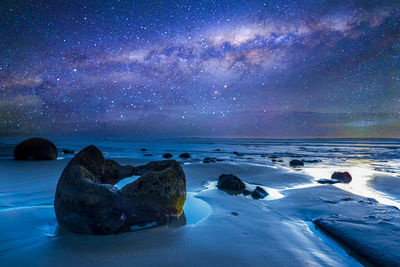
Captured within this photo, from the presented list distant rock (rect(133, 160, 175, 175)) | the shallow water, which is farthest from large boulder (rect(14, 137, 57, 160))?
distant rock (rect(133, 160, 175, 175))

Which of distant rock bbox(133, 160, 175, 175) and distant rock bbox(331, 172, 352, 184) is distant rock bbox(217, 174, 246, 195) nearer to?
distant rock bbox(133, 160, 175, 175)

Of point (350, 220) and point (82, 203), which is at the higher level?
point (82, 203)

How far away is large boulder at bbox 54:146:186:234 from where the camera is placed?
7.37ft

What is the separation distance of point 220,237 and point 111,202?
3.87 ft

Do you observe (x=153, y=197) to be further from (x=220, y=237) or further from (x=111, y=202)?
(x=220, y=237)

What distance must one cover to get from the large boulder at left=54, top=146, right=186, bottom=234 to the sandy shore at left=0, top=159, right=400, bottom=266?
11 cm

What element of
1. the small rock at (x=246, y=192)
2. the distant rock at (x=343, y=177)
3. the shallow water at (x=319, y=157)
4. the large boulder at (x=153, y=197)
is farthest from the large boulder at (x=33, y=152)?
the distant rock at (x=343, y=177)

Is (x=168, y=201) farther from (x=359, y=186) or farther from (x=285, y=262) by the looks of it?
(x=359, y=186)

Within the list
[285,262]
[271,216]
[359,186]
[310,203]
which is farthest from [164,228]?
[359,186]

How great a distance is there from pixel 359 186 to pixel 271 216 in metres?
Answer: 3.52

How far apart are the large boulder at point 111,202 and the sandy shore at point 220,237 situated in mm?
110

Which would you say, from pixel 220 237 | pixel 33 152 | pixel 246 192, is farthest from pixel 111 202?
pixel 33 152

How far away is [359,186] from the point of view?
527cm

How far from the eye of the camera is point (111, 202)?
2.27 m
